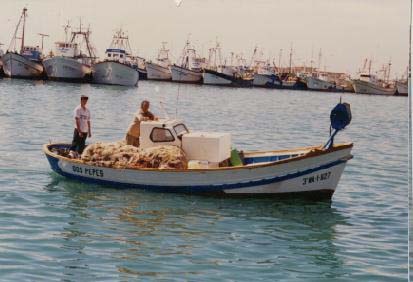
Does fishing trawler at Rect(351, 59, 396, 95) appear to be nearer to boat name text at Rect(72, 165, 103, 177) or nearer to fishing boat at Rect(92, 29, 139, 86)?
fishing boat at Rect(92, 29, 139, 86)

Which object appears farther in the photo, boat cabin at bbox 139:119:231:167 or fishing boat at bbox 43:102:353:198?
boat cabin at bbox 139:119:231:167

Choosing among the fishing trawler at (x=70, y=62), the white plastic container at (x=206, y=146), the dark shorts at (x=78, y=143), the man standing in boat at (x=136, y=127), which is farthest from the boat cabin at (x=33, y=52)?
the white plastic container at (x=206, y=146)

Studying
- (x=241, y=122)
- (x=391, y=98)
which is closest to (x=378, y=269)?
(x=241, y=122)

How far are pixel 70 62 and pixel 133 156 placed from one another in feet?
258

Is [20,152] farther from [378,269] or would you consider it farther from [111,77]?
[111,77]

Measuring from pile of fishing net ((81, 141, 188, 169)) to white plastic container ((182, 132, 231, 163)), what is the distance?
24 cm

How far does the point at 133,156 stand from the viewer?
55.2ft

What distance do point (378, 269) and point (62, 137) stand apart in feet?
75.9

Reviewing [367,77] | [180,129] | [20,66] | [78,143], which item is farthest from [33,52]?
[180,129]

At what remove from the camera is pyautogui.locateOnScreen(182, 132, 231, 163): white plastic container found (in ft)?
53.6

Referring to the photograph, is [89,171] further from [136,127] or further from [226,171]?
[226,171]

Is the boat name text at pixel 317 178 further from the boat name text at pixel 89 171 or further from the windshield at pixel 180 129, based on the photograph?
the boat name text at pixel 89 171

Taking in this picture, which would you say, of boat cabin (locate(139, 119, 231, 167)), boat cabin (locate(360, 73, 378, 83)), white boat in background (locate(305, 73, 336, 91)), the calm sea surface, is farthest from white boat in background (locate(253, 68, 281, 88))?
boat cabin (locate(139, 119, 231, 167))

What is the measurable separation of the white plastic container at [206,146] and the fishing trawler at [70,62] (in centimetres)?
7608
